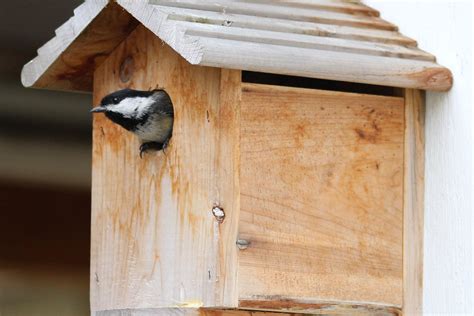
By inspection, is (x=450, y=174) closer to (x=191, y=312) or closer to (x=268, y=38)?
(x=268, y=38)

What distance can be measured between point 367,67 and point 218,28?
0.29 meters

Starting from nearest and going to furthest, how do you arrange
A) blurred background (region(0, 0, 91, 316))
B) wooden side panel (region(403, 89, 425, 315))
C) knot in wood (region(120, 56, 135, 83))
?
wooden side panel (region(403, 89, 425, 315)) → knot in wood (region(120, 56, 135, 83)) → blurred background (region(0, 0, 91, 316))

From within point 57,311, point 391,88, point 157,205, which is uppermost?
point 391,88

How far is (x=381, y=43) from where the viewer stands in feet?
8.57

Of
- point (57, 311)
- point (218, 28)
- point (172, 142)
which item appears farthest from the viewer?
point (57, 311)

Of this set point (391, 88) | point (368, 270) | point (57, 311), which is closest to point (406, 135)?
point (391, 88)

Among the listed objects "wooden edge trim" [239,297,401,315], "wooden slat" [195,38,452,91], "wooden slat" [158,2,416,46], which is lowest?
"wooden edge trim" [239,297,401,315]

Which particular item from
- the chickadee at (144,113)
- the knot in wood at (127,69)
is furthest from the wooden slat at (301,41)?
the knot in wood at (127,69)

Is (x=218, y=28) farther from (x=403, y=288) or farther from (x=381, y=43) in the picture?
(x=403, y=288)

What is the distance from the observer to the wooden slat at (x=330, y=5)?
267 cm

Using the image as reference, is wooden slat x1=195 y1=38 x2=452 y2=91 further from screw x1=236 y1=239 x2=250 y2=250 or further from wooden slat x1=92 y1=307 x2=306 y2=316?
wooden slat x1=92 y1=307 x2=306 y2=316

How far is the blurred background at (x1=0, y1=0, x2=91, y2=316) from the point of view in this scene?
367 centimetres

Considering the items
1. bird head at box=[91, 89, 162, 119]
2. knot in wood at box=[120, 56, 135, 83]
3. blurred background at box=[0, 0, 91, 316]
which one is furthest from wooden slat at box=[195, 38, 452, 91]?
blurred background at box=[0, 0, 91, 316]

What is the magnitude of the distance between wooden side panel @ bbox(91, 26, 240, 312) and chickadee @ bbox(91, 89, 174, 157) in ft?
0.09
